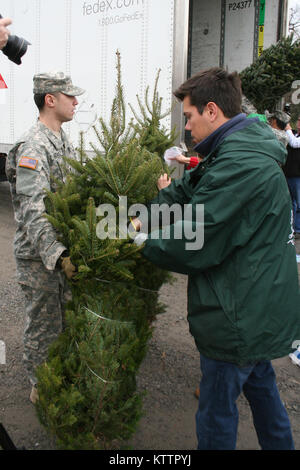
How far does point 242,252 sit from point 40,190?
1314 millimetres

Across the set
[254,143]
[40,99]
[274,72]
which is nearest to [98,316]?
[254,143]

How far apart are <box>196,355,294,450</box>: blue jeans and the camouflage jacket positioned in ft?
3.37

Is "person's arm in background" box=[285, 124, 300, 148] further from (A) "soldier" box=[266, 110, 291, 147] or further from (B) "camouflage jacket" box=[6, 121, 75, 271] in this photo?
(B) "camouflage jacket" box=[6, 121, 75, 271]

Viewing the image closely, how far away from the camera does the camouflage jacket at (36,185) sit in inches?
92.9

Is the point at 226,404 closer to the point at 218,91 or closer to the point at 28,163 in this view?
the point at 218,91

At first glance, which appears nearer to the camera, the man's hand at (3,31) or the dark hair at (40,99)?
the man's hand at (3,31)

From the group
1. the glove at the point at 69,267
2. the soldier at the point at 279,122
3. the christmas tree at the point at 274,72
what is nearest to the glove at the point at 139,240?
the glove at the point at 69,267

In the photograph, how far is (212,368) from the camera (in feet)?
6.57

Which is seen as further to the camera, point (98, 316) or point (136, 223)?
point (136, 223)

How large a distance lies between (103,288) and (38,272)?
0.77 metres

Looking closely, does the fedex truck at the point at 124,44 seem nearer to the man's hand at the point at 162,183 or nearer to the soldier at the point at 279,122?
the soldier at the point at 279,122

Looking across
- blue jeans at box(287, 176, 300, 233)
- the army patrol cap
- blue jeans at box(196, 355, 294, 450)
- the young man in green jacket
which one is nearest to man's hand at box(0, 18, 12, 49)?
the army patrol cap

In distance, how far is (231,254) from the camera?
1929mm

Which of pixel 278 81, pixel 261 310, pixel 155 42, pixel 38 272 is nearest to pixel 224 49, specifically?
pixel 278 81
